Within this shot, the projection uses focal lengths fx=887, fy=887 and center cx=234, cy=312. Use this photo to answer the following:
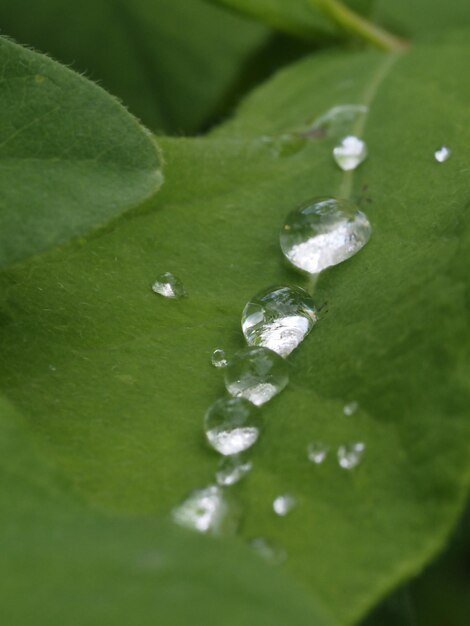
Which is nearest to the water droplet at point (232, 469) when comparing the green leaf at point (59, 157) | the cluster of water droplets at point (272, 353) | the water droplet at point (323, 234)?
the cluster of water droplets at point (272, 353)

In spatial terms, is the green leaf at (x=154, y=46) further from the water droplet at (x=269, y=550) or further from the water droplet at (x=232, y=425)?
the water droplet at (x=269, y=550)

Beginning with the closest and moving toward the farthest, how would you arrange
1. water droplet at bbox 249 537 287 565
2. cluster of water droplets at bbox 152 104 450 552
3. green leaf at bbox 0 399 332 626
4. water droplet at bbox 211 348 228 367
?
green leaf at bbox 0 399 332 626
water droplet at bbox 249 537 287 565
cluster of water droplets at bbox 152 104 450 552
water droplet at bbox 211 348 228 367

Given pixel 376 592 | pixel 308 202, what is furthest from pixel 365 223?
pixel 376 592

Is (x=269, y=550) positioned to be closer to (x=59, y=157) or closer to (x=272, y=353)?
(x=272, y=353)

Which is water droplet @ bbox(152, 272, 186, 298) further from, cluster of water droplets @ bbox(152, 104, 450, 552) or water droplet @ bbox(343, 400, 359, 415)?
water droplet @ bbox(343, 400, 359, 415)

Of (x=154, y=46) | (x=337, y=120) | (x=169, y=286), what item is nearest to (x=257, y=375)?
(x=169, y=286)

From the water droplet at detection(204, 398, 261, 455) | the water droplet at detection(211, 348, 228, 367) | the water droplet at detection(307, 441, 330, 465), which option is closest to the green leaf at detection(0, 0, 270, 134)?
the water droplet at detection(211, 348, 228, 367)

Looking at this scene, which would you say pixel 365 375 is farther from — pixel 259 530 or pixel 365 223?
pixel 365 223
